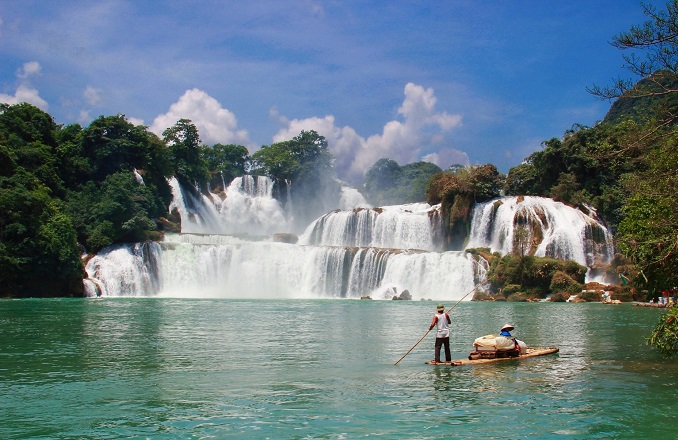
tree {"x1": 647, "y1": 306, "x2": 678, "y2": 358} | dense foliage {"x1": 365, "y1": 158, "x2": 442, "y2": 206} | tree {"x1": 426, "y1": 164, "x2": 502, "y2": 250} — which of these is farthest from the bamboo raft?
dense foliage {"x1": 365, "y1": 158, "x2": 442, "y2": 206}

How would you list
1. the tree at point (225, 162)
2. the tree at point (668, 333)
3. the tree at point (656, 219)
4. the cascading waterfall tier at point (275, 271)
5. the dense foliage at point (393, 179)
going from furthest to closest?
the dense foliage at point (393, 179) → the tree at point (225, 162) → the cascading waterfall tier at point (275, 271) → the tree at point (668, 333) → the tree at point (656, 219)

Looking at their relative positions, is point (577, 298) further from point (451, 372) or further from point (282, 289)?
point (451, 372)

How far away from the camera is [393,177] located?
10500cm

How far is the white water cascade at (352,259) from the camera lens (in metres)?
41.0

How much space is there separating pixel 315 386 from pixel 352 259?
31.2m

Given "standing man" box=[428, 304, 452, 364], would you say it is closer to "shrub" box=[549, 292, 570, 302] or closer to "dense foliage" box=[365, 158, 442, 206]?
"shrub" box=[549, 292, 570, 302]

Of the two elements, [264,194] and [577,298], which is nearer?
[577,298]

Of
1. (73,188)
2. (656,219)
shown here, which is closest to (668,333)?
(656,219)

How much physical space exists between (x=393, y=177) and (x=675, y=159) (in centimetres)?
9387

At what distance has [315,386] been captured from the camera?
10836mm

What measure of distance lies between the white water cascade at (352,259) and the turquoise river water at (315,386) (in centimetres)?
1991

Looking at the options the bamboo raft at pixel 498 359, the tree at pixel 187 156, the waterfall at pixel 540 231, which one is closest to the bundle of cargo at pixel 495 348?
the bamboo raft at pixel 498 359

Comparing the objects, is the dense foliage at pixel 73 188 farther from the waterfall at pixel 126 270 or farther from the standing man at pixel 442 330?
the standing man at pixel 442 330

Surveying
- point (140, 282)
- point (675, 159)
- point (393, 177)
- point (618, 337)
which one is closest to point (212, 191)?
point (140, 282)
